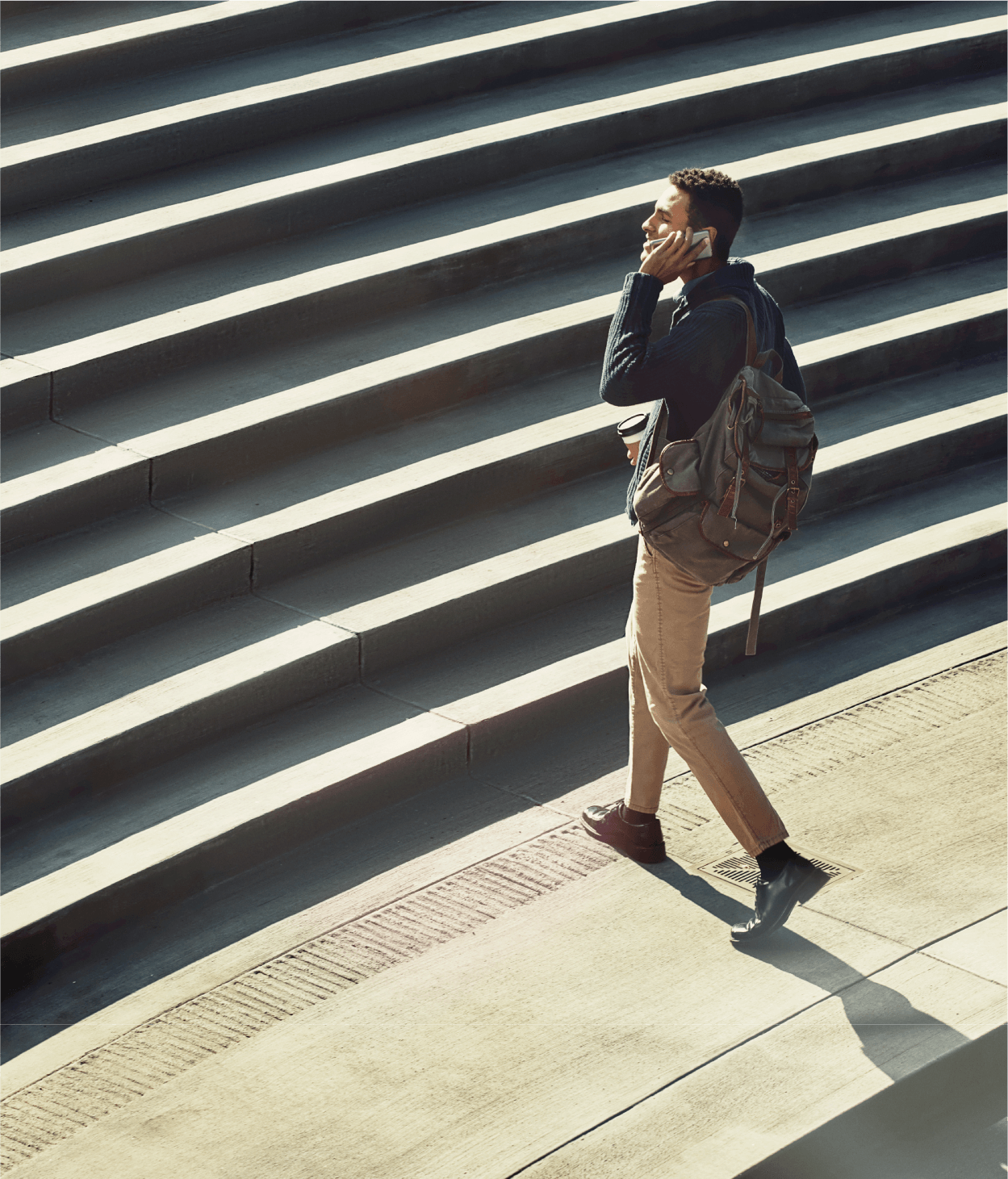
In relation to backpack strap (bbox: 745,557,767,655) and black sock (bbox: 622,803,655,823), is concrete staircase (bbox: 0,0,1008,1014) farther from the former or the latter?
backpack strap (bbox: 745,557,767,655)

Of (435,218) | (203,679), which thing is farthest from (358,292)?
(203,679)

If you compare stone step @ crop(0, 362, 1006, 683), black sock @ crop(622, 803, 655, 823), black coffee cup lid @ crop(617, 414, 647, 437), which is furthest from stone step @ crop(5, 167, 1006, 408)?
black sock @ crop(622, 803, 655, 823)

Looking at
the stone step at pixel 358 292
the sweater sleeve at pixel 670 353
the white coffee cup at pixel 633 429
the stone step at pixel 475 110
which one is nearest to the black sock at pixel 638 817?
the white coffee cup at pixel 633 429

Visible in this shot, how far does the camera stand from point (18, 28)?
7797 millimetres

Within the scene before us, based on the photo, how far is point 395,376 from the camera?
6316mm

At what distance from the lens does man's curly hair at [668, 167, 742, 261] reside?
4.22 m

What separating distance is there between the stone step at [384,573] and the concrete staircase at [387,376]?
0.6 inches

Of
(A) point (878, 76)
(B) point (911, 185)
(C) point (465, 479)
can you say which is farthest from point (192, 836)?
(A) point (878, 76)

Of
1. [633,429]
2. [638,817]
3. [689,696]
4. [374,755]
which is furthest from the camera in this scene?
[374,755]

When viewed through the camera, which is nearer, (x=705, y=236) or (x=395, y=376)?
(x=705, y=236)

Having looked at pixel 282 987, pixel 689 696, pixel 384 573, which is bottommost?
pixel 282 987

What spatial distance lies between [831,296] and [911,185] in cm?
113

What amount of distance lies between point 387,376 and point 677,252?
2.27 m

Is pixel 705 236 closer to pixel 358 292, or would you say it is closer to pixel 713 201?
pixel 713 201
